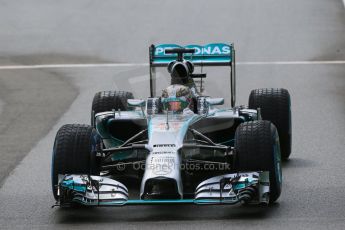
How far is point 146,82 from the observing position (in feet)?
82.4

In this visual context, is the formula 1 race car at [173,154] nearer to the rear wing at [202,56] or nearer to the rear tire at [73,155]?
the rear tire at [73,155]

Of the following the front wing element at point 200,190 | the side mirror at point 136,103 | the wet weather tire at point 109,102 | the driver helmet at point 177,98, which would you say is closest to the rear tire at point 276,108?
the driver helmet at point 177,98

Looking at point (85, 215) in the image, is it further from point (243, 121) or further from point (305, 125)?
point (305, 125)

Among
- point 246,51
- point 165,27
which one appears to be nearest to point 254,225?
point 246,51

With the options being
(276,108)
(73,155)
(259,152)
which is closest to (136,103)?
(276,108)

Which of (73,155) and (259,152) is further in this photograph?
(73,155)

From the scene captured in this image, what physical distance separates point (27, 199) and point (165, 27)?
16768 millimetres

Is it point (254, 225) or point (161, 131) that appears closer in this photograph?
point (254, 225)

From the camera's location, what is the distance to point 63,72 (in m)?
26.2

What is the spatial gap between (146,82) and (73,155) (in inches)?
454

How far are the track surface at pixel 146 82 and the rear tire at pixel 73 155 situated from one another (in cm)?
49

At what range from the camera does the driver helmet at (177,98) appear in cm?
1506

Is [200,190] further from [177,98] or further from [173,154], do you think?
[177,98]

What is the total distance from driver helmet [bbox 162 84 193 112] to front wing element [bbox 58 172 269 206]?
200 cm
